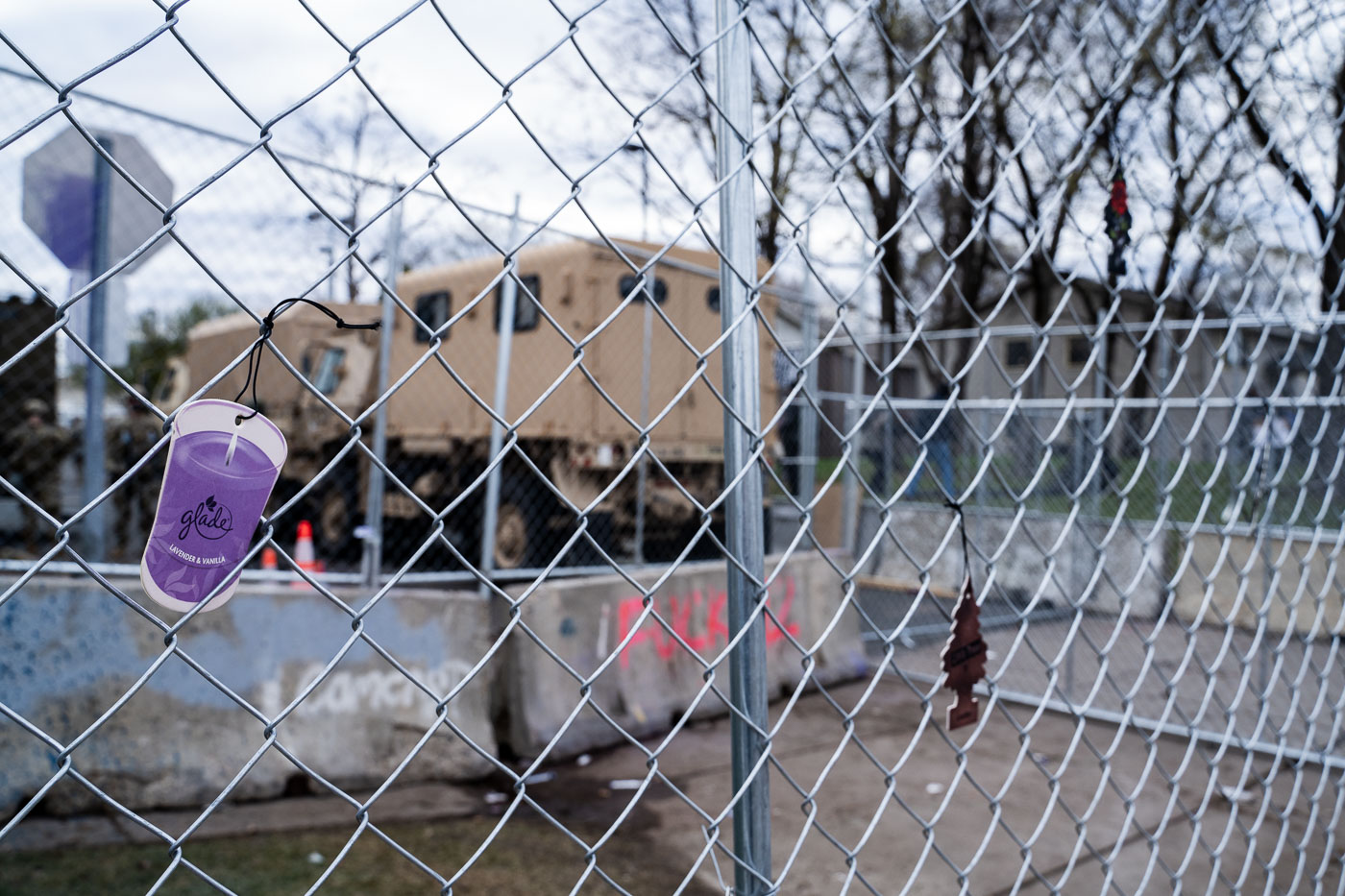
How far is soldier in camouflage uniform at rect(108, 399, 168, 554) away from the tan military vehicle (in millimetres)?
833

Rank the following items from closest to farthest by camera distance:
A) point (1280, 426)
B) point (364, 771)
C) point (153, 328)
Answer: point (364, 771) < point (153, 328) < point (1280, 426)

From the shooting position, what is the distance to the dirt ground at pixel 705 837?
379cm

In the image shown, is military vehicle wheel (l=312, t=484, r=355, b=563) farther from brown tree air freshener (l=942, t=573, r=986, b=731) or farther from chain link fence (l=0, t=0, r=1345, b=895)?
brown tree air freshener (l=942, t=573, r=986, b=731)

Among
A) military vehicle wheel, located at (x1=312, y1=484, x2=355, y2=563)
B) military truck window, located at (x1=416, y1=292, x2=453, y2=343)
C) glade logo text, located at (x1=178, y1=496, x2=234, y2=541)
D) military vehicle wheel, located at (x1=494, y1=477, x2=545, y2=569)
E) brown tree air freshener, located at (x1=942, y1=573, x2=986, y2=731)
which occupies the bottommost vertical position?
military vehicle wheel, located at (x1=312, y1=484, x2=355, y2=563)

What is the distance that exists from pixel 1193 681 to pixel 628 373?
5.18 m

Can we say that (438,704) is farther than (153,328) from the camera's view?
No

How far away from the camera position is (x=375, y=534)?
16.5ft

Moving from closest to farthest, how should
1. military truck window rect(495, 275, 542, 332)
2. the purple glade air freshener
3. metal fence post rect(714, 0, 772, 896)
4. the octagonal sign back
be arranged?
the purple glade air freshener < metal fence post rect(714, 0, 772, 896) < the octagonal sign back < military truck window rect(495, 275, 542, 332)

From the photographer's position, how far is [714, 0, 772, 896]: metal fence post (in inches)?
59.8

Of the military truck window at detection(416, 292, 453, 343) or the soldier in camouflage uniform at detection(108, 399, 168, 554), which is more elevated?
the military truck window at detection(416, 292, 453, 343)

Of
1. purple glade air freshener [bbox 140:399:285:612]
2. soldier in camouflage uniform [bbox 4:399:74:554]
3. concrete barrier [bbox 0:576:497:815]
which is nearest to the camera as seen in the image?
purple glade air freshener [bbox 140:399:285:612]

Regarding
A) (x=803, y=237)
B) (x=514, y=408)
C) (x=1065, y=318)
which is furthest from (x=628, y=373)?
(x=1065, y=318)

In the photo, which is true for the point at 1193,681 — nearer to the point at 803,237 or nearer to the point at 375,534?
the point at 375,534

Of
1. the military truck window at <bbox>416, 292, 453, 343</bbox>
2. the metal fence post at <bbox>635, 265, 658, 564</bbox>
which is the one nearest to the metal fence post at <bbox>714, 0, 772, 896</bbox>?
the metal fence post at <bbox>635, 265, 658, 564</bbox>
